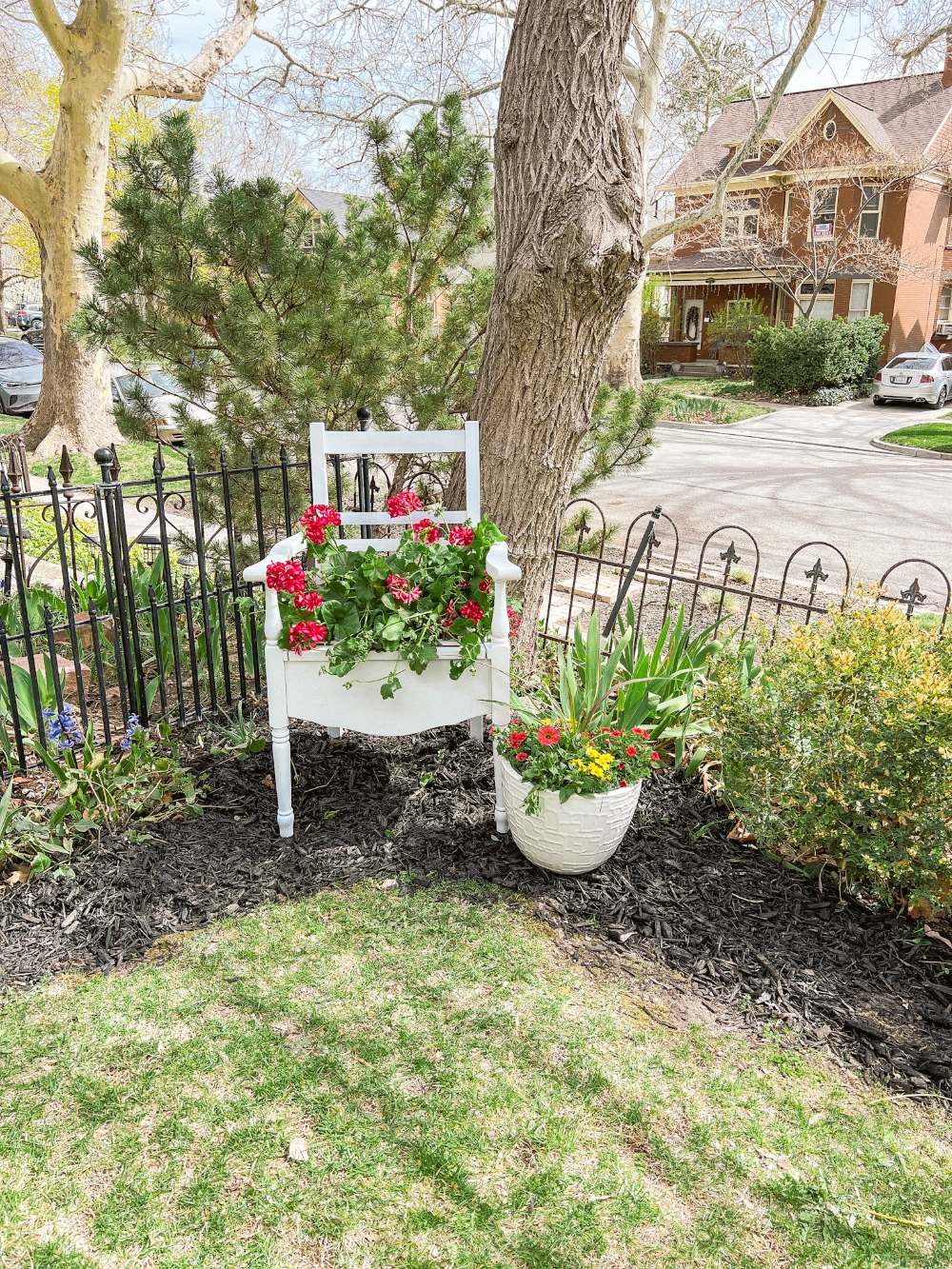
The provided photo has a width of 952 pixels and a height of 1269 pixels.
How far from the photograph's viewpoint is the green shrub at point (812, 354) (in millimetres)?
20875

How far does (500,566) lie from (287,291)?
2331 mm

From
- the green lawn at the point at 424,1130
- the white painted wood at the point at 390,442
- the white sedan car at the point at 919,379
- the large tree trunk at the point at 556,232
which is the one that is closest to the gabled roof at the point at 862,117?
the white sedan car at the point at 919,379

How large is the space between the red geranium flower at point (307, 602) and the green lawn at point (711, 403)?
14473 millimetres

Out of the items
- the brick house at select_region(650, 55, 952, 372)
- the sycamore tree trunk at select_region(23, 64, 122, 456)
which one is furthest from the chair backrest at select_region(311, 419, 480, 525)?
the brick house at select_region(650, 55, 952, 372)

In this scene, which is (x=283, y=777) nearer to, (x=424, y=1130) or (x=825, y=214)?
(x=424, y=1130)

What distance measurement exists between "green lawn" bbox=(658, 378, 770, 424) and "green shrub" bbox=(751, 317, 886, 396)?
34.1 inches

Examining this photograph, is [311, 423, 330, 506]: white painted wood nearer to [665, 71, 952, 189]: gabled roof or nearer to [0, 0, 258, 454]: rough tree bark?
[0, 0, 258, 454]: rough tree bark

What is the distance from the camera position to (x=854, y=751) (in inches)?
101

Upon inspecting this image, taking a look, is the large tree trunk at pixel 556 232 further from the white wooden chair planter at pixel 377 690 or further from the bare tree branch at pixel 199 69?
the bare tree branch at pixel 199 69

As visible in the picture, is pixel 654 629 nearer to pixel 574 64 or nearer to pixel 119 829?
pixel 574 64

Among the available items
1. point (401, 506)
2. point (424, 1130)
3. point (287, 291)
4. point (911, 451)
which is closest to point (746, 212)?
point (911, 451)

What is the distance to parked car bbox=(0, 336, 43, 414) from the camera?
1647cm

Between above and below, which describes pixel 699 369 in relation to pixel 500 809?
above


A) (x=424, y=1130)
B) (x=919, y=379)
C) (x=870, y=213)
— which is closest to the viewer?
(x=424, y=1130)
